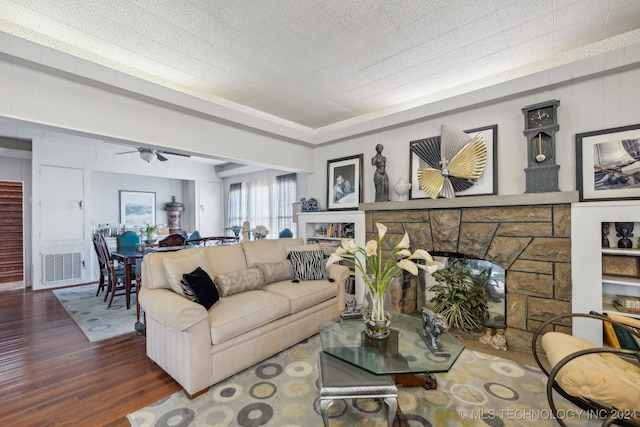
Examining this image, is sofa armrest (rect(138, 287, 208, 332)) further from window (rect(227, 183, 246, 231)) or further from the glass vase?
window (rect(227, 183, 246, 231))

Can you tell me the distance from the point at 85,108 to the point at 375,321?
318 centimetres

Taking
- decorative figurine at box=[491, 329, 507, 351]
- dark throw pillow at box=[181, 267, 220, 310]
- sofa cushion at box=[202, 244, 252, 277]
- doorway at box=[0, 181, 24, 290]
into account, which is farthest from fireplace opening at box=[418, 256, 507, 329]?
doorway at box=[0, 181, 24, 290]

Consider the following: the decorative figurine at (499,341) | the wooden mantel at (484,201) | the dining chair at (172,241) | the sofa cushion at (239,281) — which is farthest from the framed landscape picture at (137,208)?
the decorative figurine at (499,341)

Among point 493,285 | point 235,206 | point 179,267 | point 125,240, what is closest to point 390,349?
point 179,267

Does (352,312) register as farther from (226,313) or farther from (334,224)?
(334,224)

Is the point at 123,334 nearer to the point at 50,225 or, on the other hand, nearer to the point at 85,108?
the point at 85,108

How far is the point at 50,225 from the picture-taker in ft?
16.9

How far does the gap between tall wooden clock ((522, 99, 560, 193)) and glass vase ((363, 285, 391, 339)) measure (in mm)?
1959

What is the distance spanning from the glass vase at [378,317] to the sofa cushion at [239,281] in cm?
140

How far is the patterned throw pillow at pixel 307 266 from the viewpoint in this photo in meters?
3.37

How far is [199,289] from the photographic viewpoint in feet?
7.61

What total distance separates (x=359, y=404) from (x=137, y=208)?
23.3 feet

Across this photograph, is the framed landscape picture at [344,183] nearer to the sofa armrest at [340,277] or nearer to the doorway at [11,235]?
the sofa armrest at [340,277]

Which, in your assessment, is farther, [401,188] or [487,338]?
[401,188]
